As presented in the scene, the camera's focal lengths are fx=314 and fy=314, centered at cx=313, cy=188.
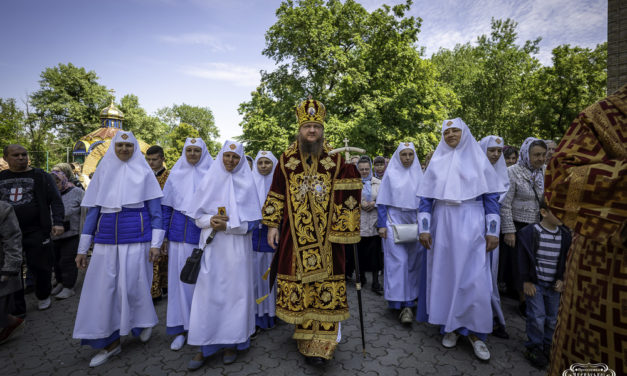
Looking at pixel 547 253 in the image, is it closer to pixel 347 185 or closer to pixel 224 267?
pixel 347 185

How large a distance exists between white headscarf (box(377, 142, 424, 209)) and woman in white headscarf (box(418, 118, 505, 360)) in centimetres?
83

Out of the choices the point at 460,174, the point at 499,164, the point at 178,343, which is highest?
the point at 499,164

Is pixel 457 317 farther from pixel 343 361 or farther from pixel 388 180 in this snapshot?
pixel 388 180

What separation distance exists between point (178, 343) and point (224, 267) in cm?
129

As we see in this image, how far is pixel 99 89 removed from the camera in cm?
4012

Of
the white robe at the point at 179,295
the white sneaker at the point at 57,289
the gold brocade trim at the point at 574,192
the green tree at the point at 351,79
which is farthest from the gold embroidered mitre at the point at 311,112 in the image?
the green tree at the point at 351,79

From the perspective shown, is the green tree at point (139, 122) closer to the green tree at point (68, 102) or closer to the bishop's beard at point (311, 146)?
the green tree at point (68, 102)

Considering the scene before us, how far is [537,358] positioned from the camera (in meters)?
3.17

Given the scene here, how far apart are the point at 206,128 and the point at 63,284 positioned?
56.4 metres

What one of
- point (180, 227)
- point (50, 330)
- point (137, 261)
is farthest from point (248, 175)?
point (50, 330)

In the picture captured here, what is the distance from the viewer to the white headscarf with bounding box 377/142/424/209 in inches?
185

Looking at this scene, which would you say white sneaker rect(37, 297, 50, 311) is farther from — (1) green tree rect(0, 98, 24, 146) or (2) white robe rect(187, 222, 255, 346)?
(1) green tree rect(0, 98, 24, 146)

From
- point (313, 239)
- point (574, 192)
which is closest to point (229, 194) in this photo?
point (313, 239)

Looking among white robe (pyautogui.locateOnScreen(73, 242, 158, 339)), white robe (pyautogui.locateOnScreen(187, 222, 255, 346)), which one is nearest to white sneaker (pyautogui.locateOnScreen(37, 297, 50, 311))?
white robe (pyautogui.locateOnScreen(73, 242, 158, 339))
